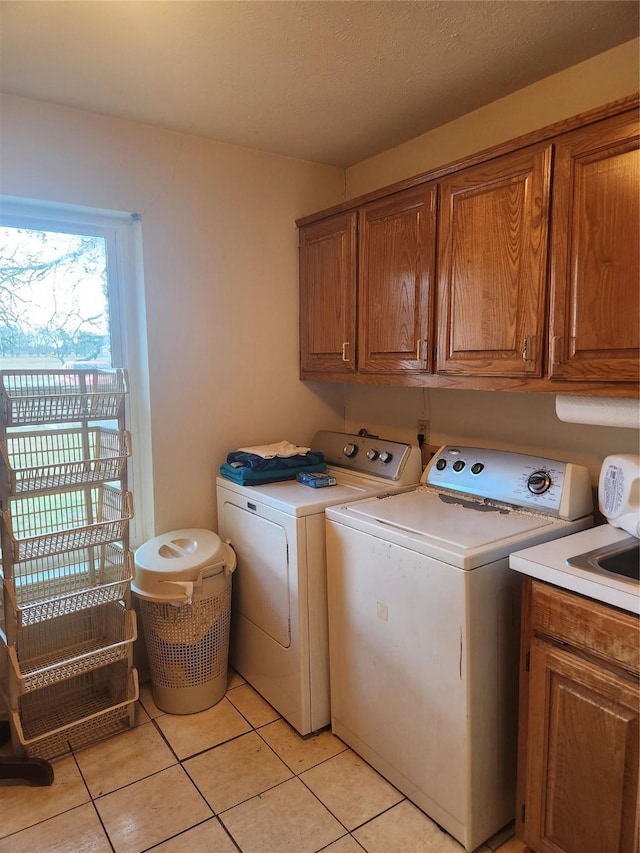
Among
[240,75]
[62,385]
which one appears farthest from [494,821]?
[240,75]

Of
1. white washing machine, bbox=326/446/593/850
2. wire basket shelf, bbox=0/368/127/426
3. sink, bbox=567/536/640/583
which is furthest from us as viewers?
wire basket shelf, bbox=0/368/127/426

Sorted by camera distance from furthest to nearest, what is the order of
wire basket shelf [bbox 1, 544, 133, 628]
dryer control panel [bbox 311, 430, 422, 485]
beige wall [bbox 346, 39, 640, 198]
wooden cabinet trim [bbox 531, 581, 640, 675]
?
dryer control panel [bbox 311, 430, 422, 485], wire basket shelf [bbox 1, 544, 133, 628], beige wall [bbox 346, 39, 640, 198], wooden cabinet trim [bbox 531, 581, 640, 675]

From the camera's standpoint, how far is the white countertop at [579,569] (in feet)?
4.17

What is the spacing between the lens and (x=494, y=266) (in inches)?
70.0

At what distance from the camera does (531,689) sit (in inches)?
59.1

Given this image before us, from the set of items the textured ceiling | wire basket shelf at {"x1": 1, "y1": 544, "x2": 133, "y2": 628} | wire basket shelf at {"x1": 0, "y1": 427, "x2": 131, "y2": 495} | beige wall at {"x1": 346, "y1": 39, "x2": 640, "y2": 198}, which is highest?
the textured ceiling

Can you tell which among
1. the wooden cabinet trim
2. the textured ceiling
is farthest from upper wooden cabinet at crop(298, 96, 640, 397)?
the wooden cabinet trim

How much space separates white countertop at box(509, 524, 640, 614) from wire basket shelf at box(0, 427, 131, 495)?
142 centimetres

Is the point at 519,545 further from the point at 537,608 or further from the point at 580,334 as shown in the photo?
the point at 580,334

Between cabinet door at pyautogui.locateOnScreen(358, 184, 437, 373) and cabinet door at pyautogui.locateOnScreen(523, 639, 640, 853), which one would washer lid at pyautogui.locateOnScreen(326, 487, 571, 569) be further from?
cabinet door at pyautogui.locateOnScreen(358, 184, 437, 373)

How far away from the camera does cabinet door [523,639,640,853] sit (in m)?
1.29

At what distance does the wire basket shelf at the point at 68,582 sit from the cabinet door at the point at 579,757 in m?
1.47

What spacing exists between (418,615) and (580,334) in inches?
37.5

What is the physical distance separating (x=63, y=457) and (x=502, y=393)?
167 cm
